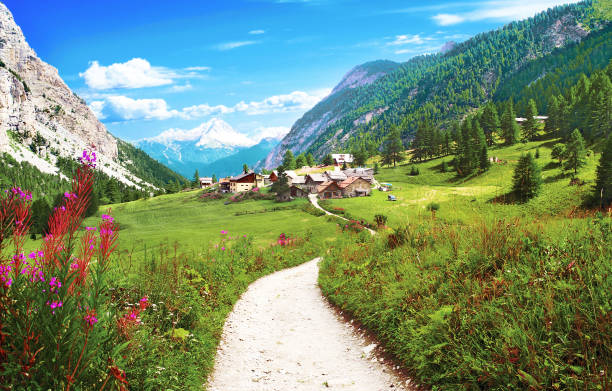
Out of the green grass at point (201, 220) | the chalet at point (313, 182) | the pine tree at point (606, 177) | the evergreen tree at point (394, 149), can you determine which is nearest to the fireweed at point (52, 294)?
the green grass at point (201, 220)

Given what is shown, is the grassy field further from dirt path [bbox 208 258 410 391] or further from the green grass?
dirt path [bbox 208 258 410 391]

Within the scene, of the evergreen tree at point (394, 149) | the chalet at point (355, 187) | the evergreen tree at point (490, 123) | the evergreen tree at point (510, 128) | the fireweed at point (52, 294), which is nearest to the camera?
the fireweed at point (52, 294)

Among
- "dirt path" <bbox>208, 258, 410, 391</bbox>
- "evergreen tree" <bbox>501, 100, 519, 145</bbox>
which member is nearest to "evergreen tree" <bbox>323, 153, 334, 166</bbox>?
"evergreen tree" <bbox>501, 100, 519, 145</bbox>

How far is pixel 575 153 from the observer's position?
213 feet

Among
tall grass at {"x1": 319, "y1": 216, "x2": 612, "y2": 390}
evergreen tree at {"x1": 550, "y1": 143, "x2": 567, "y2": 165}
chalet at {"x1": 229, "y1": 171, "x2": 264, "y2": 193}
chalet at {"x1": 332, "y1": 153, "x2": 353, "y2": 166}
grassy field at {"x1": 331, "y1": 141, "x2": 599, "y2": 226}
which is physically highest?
chalet at {"x1": 332, "y1": 153, "x2": 353, "y2": 166}

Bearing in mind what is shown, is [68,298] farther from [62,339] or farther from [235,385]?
[235,385]

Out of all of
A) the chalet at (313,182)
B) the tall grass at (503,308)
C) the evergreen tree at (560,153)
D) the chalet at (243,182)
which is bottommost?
the tall grass at (503,308)

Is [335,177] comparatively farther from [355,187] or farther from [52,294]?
[52,294]

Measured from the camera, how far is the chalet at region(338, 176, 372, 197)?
3371 inches

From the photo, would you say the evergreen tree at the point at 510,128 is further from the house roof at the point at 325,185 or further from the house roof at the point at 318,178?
the house roof at the point at 325,185

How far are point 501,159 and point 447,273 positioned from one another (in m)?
98.4

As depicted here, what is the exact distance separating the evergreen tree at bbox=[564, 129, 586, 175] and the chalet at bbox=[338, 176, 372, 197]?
43261 millimetres

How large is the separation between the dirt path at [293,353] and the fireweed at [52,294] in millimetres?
3557

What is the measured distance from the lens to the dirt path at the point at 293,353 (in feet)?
19.9
